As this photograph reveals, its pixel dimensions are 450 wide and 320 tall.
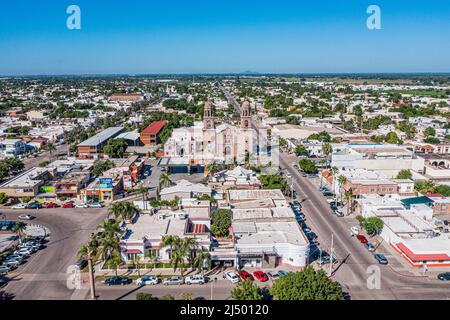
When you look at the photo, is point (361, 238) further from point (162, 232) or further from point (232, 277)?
point (162, 232)

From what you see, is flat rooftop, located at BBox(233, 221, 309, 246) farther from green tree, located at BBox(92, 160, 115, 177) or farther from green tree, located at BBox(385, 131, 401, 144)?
green tree, located at BBox(385, 131, 401, 144)

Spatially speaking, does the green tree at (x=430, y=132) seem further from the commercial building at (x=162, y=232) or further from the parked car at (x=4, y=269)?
the parked car at (x=4, y=269)

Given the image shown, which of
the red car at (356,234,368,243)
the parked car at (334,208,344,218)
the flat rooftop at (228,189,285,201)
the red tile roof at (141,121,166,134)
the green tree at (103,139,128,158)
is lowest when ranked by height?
the red car at (356,234,368,243)

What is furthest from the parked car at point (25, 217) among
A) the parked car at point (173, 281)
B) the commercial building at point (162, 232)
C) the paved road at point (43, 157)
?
the paved road at point (43, 157)

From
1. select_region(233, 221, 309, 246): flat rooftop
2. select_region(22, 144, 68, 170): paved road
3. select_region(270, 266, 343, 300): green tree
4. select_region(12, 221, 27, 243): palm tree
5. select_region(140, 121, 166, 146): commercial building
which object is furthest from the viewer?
select_region(140, 121, 166, 146): commercial building

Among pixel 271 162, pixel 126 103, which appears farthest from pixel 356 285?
pixel 126 103

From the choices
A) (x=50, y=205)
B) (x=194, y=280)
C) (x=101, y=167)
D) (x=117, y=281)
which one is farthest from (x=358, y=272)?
(x=101, y=167)

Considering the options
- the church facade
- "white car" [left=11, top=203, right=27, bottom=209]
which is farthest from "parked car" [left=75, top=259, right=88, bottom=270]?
the church facade
